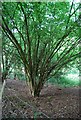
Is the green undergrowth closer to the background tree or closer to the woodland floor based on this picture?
the woodland floor

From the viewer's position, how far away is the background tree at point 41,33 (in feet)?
6.56

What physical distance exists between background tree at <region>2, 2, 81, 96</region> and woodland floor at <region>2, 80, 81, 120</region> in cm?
23

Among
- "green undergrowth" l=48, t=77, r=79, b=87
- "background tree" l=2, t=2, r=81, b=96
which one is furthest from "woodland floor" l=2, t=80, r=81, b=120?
"green undergrowth" l=48, t=77, r=79, b=87

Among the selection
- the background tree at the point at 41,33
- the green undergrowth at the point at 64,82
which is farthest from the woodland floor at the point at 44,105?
the green undergrowth at the point at 64,82

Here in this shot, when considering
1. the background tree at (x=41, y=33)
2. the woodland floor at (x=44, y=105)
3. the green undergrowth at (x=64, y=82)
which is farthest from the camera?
the green undergrowth at (x=64, y=82)

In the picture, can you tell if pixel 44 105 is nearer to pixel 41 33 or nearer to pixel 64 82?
A: pixel 41 33

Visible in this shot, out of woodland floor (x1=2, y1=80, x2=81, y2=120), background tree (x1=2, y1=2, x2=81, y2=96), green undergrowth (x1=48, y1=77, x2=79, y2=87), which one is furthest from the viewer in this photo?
green undergrowth (x1=48, y1=77, x2=79, y2=87)

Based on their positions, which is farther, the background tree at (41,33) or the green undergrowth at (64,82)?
the green undergrowth at (64,82)

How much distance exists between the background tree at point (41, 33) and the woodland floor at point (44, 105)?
0.75ft

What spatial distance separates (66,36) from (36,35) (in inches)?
12.4

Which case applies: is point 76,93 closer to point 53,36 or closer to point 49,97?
A: point 49,97

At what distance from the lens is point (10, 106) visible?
71.8 inches

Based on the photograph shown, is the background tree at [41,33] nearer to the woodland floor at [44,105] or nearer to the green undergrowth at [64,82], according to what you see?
the woodland floor at [44,105]

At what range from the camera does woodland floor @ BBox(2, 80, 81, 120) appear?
5.56ft
